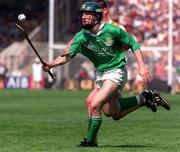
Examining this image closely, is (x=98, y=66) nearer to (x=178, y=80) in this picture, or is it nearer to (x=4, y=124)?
(x=4, y=124)

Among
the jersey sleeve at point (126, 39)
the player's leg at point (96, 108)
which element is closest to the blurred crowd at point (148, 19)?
the jersey sleeve at point (126, 39)

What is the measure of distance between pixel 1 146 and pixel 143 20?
85.8 ft

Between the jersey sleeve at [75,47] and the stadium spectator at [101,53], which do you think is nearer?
the stadium spectator at [101,53]

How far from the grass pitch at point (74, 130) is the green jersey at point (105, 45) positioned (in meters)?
1.23

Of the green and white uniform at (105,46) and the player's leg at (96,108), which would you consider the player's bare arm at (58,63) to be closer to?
the green and white uniform at (105,46)

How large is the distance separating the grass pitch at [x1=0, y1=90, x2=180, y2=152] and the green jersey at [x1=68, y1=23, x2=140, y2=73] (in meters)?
1.23

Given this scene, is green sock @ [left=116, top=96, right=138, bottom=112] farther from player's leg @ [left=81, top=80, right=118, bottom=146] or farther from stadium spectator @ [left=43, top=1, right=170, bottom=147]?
player's leg @ [left=81, top=80, right=118, bottom=146]

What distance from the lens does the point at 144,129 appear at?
15312 mm

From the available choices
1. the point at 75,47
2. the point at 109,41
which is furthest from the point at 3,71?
the point at 109,41

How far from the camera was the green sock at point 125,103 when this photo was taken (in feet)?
40.8

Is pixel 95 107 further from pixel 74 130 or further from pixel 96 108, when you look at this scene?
pixel 74 130

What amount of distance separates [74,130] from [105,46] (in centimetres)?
352

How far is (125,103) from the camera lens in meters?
12.5

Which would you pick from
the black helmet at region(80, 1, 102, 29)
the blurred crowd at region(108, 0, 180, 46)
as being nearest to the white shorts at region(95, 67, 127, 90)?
the black helmet at region(80, 1, 102, 29)
